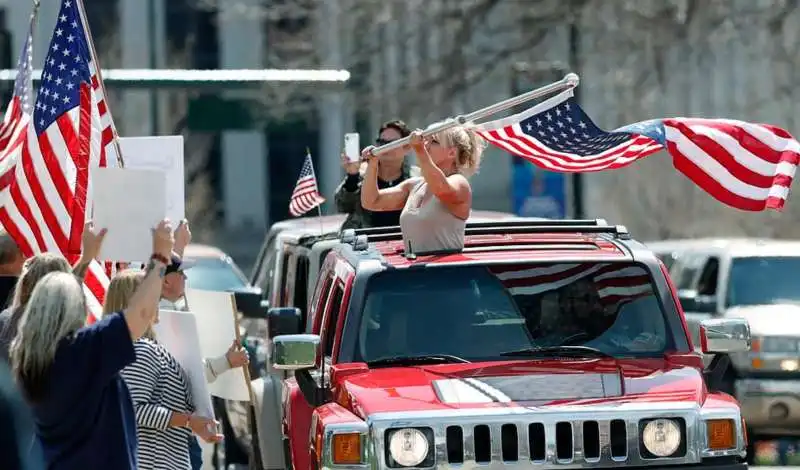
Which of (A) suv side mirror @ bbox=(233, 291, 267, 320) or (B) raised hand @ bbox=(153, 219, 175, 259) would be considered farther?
(A) suv side mirror @ bbox=(233, 291, 267, 320)

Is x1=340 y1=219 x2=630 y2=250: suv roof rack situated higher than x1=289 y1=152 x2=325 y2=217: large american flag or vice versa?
x1=289 y1=152 x2=325 y2=217: large american flag

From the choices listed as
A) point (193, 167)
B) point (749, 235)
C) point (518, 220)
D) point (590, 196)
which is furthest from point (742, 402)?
point (193, 167)

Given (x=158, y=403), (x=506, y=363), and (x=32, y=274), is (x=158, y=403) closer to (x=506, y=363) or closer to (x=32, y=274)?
(x=32, y=274)

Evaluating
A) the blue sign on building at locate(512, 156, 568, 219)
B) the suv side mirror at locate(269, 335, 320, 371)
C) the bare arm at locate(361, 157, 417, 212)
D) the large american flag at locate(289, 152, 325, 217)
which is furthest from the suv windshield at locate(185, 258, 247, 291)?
the suv side mirror at locate(269, 335, 320, 371)

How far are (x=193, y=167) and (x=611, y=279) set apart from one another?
37821 millimetres

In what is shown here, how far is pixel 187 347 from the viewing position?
7680 mm

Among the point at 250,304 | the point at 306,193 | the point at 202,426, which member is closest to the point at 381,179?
the point at 250,304

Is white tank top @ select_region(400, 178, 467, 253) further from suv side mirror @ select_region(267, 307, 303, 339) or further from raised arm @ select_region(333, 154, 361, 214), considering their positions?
raised arm @ select_region(333, 154, 361, 214)

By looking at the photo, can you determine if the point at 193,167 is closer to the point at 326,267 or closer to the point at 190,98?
the point at 190,98

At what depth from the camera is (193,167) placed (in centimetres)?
4562

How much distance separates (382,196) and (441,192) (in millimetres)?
1443

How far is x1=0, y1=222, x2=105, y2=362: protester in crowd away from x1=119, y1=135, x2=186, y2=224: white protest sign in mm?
1685

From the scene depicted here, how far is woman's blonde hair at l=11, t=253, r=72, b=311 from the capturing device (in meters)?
6.91

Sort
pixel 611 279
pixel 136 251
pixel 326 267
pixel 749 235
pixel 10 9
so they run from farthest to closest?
pixel 10 9, pixel 749 235, pixel 326 267, pixel 611 279, pixel 136 251
